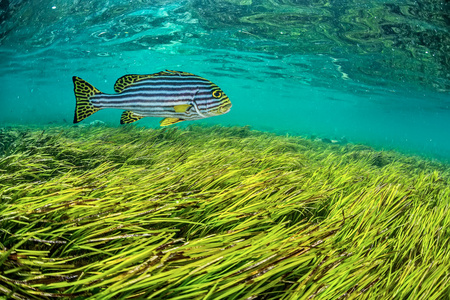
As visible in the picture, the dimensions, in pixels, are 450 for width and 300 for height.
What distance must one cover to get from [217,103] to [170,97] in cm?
62

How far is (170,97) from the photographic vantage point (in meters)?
3.30

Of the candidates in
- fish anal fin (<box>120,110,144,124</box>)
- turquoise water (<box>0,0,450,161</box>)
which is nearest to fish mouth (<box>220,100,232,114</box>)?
fish anal fin (<box>120,110,144,124</box>)

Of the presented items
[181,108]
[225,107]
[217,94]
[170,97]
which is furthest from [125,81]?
[225,107]

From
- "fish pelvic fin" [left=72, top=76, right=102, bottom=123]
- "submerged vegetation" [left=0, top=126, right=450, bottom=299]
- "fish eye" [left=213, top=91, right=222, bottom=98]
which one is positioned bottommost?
"submerged vegetation" [left=0, top=126, right=450, bottom=299]

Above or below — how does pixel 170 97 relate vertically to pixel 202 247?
above

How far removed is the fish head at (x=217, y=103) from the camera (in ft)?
10.3

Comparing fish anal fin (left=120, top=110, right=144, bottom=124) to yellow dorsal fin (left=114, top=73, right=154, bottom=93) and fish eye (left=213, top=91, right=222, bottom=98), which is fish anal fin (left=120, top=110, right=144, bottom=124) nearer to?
→ yellow dorsal fin (left=114, top=73, right=154, bottom=93)

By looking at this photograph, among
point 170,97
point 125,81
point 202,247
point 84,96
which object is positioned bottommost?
point 202,247

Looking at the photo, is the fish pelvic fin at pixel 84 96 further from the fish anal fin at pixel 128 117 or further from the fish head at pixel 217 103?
the fish head at pixel 217 103

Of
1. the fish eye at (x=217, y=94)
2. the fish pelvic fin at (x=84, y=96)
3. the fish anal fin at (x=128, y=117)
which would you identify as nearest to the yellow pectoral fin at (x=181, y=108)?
the fish eye at (x=217, y=94)

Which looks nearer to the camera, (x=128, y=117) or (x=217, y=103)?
(x=217, y=103)

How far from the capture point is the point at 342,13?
1336cm

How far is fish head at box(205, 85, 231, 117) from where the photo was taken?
3.15m

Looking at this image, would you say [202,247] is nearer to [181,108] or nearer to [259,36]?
[181,108]
